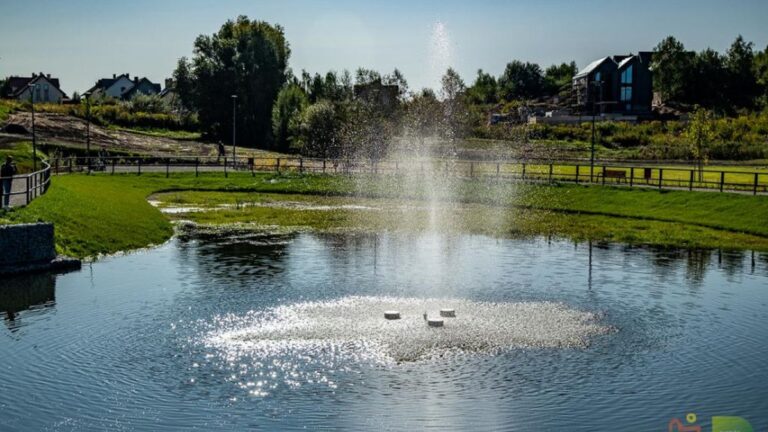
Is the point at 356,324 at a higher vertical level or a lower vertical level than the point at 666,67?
lower

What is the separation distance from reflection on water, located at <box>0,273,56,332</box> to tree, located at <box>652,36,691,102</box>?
486 ft

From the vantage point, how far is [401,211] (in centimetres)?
5647

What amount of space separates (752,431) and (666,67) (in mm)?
159709

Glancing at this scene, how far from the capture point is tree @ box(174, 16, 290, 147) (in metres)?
128

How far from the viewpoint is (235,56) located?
5074 inches

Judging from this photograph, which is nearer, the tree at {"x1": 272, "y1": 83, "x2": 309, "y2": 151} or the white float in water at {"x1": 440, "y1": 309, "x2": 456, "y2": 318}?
the white float in water at {"x1": 440, "y1": 309, "x2": 456, "y2": 318}

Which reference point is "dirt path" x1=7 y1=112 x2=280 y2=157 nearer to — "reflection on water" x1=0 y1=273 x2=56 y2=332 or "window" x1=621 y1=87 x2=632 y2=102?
"window" x1=621 y1=87 x2=632 y2=102

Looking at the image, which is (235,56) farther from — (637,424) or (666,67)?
(637,424)

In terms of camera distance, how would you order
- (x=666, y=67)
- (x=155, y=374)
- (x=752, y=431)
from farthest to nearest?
(x=666, y=67), (x=155, y=374), (x=752, y=431)

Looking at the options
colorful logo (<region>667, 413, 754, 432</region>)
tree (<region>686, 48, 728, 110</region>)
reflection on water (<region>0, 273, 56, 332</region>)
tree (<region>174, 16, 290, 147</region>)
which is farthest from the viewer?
tree (<region>686, 48, 728, 110</region>)

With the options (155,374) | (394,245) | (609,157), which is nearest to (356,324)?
(155,374)

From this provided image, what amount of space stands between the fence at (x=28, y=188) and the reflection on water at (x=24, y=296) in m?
6.17

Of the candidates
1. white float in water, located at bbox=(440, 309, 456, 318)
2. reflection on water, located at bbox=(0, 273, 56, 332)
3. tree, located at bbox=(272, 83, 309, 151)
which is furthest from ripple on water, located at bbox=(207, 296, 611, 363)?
tree, located at bbox=(272, 83, 309, 151)

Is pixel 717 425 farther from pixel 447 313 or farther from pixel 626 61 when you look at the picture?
pixel 626 61
